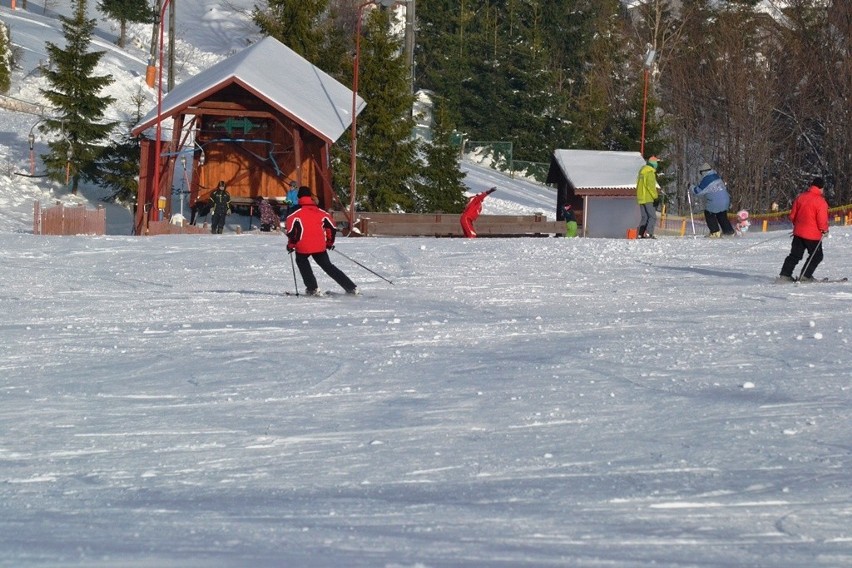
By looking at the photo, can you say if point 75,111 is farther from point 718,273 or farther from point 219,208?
point 718,273

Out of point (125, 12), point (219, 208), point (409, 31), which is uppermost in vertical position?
point (125, 12)

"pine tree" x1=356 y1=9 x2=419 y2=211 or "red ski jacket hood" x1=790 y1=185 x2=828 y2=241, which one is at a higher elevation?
"pine tree" x1=356 y1=9 x2=419 y2=211

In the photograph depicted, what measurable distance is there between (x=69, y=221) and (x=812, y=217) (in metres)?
17.3

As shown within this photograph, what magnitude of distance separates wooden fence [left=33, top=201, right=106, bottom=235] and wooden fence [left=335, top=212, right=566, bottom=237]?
548cm

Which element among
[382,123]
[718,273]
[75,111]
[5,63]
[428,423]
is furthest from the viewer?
[5,63]

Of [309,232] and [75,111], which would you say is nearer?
[309,232]

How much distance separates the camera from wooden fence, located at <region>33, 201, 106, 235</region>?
27531 mm

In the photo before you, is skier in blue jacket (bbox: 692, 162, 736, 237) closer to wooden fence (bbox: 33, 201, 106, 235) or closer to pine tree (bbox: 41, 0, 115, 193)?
wooden fence (bbox: 33, 201, 106, 235)

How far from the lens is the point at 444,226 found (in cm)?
2992

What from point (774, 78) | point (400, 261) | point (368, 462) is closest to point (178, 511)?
point (368, 462)

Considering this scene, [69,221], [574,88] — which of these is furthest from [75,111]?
[574,88]

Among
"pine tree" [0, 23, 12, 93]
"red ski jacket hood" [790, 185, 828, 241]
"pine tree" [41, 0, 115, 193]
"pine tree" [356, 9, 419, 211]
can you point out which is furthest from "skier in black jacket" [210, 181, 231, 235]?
"pine tree" [0, 23, 12, 93]

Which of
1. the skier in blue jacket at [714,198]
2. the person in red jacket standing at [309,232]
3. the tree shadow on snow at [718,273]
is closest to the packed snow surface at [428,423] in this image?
the tree shadow on snow at [718,273]

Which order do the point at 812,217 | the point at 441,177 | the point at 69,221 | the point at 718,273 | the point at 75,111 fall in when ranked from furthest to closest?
the point at 441,177
the point at 75,111
the point at 69,221
the point at 718,273
the point at 812,217
